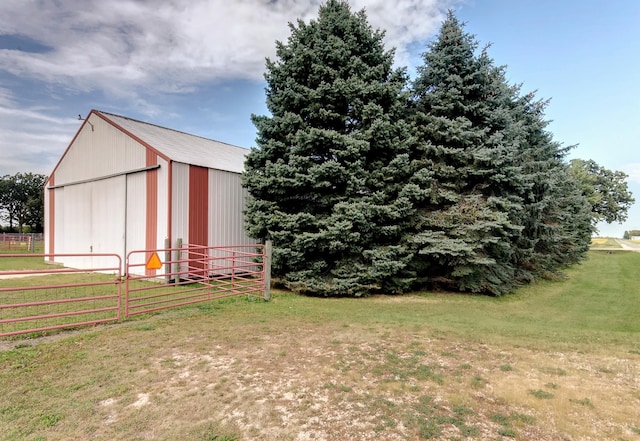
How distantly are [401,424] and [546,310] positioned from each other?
336 inches

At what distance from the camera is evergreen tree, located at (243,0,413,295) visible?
A: 896 cm

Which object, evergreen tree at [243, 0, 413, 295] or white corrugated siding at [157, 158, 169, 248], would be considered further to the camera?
white corrugated siding at [157, 158, 169, 248]

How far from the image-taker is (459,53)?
10.2m

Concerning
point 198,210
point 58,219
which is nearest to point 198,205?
point 198,210

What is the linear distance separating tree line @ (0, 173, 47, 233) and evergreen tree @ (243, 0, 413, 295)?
4917cm

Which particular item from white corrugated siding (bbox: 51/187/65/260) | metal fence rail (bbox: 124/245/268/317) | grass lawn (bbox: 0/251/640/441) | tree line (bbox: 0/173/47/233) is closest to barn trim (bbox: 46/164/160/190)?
white corrugated siding (bbox: 51/187/65/260)

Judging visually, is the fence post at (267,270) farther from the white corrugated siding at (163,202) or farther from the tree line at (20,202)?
the tree line at (20,202)

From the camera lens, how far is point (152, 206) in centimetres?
1061

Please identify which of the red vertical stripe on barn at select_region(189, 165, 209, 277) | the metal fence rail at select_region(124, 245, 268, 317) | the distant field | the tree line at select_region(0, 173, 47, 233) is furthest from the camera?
the tree line at select_region(0, 173, 47, 233)

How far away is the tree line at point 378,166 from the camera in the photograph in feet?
29.8

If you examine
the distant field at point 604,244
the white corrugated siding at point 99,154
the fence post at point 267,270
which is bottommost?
the distant field at point 604,244

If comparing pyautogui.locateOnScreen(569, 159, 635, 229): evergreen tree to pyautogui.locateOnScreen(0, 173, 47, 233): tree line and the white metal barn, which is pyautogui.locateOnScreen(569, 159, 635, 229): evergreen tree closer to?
the white metal barn

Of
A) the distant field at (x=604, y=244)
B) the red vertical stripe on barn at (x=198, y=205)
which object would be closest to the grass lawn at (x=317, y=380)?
the red vertical stripe on barn at (x=198, y=205)

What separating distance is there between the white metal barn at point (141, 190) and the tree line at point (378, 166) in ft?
7.06
